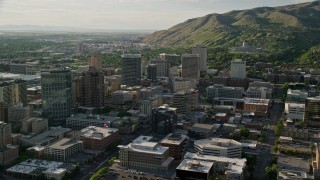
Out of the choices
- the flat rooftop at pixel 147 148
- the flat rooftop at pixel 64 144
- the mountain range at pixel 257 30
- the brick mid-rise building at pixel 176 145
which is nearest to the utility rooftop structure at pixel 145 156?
the flat rooftop at pixel 147 148

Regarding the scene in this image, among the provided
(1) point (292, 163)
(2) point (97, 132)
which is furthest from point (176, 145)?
(1) point (292, 163)

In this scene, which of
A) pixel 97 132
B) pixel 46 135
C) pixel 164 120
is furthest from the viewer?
pixel 164 120

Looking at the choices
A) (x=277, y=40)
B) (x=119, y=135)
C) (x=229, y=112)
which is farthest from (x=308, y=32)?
(x=119, y=135)

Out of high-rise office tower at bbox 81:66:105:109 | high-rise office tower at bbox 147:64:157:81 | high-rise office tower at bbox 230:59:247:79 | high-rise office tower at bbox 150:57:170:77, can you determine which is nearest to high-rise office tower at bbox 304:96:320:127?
high-rise office tower at bbox 230:59:247:79

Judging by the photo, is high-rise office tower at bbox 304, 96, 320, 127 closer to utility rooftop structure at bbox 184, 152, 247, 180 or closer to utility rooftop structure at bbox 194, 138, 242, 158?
utility rooftop structure at bbox 194, 138, 242, 158

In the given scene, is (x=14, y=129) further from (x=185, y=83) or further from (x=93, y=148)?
(x=185, y=83)

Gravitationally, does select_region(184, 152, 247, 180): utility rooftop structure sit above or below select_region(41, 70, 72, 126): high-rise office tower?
below

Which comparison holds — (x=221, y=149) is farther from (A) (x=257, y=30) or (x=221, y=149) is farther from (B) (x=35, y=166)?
(A) (x=257, y=30)
